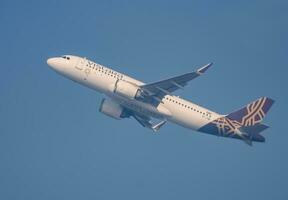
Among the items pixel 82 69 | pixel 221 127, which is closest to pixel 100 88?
pixel 82 69

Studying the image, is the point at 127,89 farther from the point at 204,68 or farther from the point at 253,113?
the point at 253,113

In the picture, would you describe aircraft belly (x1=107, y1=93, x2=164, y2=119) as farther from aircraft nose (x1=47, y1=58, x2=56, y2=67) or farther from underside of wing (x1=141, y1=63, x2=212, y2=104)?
aircraft nose (x1=47, y1=58, x2=56, y2=67)

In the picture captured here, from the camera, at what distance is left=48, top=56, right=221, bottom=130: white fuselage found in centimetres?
7419

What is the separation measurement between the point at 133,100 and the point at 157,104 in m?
2.92

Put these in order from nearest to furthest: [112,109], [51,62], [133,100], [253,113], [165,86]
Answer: [165,86] < [133,100] < [112,109] < [51,62] < [253,113]

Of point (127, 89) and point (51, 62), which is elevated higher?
point (51, 62)

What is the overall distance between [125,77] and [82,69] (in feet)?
16.4

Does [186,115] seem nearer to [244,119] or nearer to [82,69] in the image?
[244,119]

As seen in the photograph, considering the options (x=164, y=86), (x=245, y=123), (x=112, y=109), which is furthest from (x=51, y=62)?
(x=245, y=123)

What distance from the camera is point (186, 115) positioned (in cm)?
7494

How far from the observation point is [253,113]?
77.6 metres

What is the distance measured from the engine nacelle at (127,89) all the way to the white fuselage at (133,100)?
0.67 m

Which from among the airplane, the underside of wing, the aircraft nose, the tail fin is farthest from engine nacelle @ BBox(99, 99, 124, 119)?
the tail fin

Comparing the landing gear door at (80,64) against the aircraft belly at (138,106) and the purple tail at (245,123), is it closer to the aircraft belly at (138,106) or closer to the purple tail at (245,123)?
the aircraft belly at (138,106)
